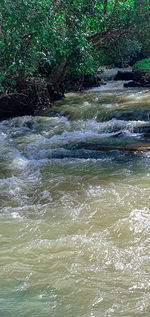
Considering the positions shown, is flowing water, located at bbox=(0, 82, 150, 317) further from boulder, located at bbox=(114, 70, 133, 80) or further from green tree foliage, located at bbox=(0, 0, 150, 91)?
boulder, located at bbox=(114, 70, 133, 80)

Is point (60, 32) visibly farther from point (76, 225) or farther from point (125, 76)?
point (76, 225)

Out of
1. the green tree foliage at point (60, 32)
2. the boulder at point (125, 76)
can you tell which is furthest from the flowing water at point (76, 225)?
the boulder at point (125, 76)

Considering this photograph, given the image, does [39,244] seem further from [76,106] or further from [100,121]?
[76,106]

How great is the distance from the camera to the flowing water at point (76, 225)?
258 cm

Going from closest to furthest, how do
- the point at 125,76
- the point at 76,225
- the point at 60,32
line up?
the point at 76,225, the point at 60,32, the point at 125,76

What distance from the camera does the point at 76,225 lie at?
12.4ft

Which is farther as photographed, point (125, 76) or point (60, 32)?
point (125, 76)

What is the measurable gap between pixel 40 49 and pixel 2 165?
5.05 meters

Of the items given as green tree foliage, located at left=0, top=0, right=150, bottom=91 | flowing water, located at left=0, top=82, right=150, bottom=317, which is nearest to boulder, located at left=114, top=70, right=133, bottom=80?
green tree foliage, located at left=0, top=0, right=150, bottom=91

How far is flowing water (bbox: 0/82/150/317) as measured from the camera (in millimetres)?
2584

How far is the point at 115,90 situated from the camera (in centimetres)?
1336

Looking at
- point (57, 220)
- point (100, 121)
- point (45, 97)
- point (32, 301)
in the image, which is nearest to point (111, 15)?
point (45, 97)

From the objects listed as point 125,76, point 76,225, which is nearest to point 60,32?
point 125,76

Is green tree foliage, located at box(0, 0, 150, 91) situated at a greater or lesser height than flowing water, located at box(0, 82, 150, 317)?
greater
